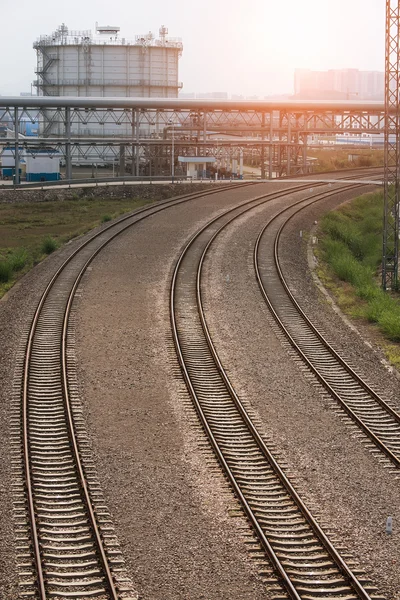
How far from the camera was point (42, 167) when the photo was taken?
5947 centimetres

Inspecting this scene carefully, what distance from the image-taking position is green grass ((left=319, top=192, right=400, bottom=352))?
20.8 metres

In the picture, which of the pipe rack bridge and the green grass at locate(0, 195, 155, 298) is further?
the pipe rack bridge

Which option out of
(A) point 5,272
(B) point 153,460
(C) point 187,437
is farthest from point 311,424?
→ (A) point 5,272

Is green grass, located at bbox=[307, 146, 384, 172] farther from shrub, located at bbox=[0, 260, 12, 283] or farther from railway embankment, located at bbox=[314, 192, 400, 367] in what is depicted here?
shrub, located at bbox=[0, 260, 12, 283]

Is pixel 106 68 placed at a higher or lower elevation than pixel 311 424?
higher

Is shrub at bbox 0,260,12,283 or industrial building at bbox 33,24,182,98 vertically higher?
industrial building at bbox 33,24,182,98

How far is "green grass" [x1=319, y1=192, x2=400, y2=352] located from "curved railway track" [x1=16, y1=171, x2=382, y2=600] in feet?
23.2

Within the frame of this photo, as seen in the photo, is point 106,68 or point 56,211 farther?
point 106,68

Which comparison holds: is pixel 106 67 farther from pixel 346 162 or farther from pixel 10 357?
pixel 10 357

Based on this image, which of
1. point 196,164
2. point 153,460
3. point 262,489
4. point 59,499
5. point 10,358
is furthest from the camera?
point 196,164

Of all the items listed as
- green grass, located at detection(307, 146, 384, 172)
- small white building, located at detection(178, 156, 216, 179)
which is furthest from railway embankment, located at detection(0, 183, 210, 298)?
green grass, located at detection(307, 146, 384, 172)

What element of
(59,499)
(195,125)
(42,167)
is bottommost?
(59,499)

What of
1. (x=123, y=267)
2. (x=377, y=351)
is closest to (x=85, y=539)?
(x=377, y=351)

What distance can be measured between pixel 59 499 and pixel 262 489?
7.93 feet
